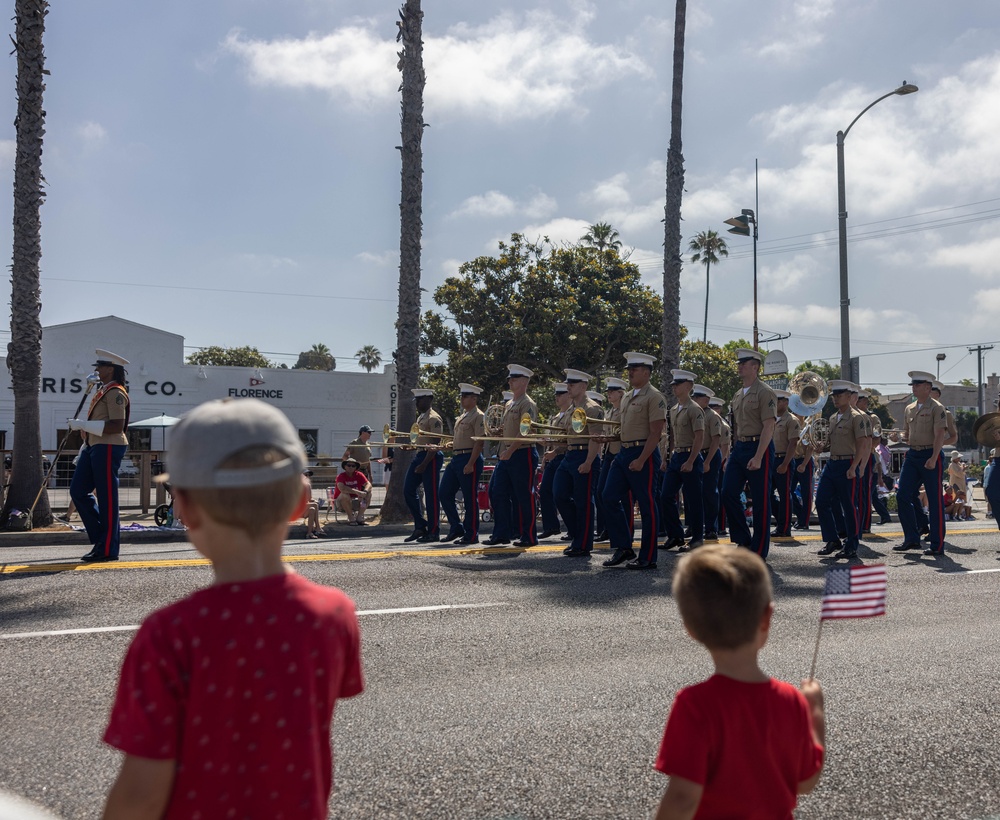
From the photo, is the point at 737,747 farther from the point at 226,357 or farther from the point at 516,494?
the point at 226,357

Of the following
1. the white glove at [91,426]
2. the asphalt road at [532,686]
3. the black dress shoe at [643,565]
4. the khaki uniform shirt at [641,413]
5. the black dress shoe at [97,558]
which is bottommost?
the asphalt road at [532,686]

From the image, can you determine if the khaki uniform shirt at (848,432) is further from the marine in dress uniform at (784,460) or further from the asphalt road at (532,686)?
the asphalt road at (532,686)

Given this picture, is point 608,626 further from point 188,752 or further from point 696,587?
point 188,752

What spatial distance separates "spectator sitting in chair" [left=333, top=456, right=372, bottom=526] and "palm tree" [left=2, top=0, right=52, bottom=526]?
4986 mm

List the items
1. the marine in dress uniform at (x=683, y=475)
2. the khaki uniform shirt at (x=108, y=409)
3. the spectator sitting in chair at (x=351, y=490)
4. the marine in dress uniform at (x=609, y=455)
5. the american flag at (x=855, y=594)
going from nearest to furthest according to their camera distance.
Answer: the american flag at (x=855, y=594), the khaki uniform shirt at (x=108, y=409), the marine in dress uniform at (x=609, y=455), the marine in dress uniform at (x=683, y=475), the spectator sitting in chair at (x=351, y=490)

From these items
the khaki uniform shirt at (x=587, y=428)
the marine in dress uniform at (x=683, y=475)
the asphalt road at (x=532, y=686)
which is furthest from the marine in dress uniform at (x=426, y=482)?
the asphalt road at (x=532, y=686)

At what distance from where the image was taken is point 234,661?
67.0 inches

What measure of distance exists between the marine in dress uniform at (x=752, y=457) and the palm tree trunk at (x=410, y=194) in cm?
809

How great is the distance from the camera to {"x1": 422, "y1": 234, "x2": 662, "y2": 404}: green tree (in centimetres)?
3641

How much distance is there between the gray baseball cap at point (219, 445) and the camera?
1.75 metres

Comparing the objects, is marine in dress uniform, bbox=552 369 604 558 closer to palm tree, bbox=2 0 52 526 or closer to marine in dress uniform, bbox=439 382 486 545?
marine in dress uniform, bbox=439 382 486 545

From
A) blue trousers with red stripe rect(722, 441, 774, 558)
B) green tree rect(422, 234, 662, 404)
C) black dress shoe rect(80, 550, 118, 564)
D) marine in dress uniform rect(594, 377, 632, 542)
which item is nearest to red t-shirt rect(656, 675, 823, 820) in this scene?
marine in dress uniform rect(594, 377, 632, 542)

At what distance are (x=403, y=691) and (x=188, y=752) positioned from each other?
3410mm

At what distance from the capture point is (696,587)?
2119 millimetres
